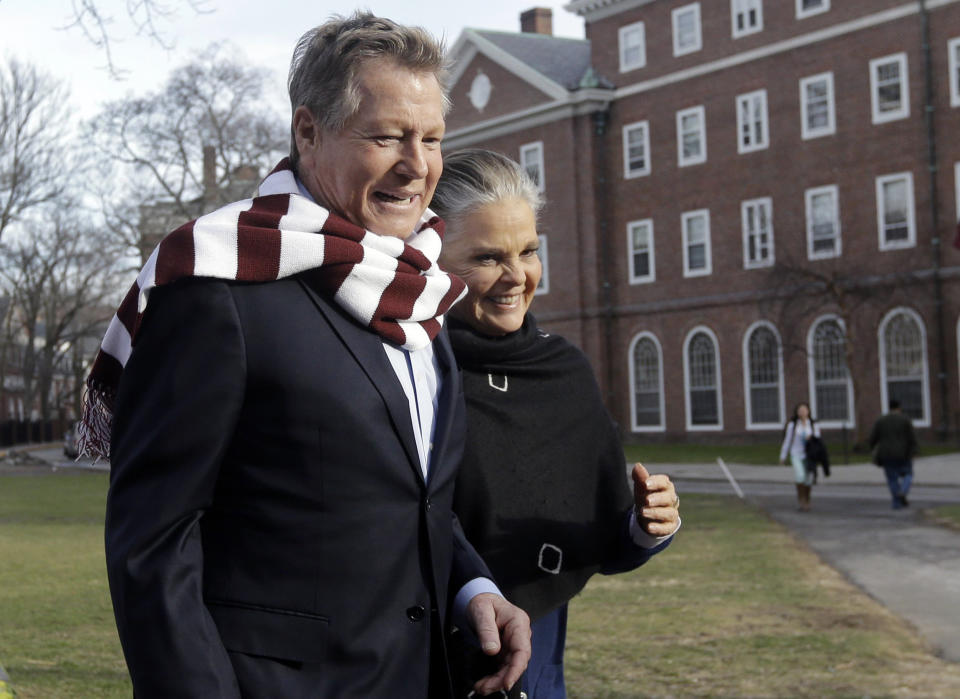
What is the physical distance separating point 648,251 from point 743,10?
8275 mm

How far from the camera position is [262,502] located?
2.16 m

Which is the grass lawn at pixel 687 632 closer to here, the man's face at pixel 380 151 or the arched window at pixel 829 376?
the man's face at pixel 380 151

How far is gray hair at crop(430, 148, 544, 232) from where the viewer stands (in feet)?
9.89

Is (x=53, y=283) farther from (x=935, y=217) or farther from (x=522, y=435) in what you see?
(x=522, y=435)

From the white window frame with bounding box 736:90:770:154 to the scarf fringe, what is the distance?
3830cm

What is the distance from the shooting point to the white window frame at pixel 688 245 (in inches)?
1622

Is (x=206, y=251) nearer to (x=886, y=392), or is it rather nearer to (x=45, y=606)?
(x=45, y=606)

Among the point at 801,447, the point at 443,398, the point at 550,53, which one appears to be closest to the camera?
the point at 443,398

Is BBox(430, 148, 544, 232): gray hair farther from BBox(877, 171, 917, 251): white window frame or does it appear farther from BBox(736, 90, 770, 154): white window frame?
BBox(736, 90, 770, 154): white window frame

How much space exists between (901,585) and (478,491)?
31.0 feet

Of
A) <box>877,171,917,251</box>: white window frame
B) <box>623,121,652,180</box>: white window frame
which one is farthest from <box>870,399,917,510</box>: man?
<box>623,121,652,180</box>: white window frame

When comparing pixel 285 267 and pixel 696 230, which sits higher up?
pixel 696 230

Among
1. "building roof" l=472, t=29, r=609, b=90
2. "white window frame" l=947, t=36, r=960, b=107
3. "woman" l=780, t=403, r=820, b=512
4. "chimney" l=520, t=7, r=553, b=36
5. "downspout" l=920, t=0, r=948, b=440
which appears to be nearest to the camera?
"woman" l=780, t=403, r=820, b=512

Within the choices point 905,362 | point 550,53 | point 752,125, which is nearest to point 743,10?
point 752,125
